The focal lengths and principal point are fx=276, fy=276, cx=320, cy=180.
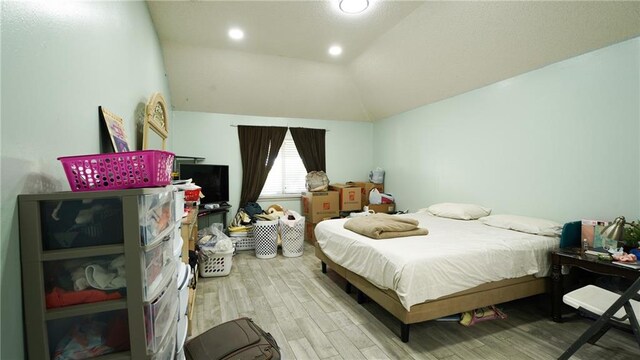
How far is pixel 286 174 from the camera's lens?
5.03 metres

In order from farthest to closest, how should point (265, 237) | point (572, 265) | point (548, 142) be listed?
point (265, 237) < point (548, 142) < point (572, 265)

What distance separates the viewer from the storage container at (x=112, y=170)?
0.93 meters

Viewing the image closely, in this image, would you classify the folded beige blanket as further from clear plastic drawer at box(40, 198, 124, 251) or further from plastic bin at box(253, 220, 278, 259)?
clear plastic drawer at box(40, 198, 124, 251)

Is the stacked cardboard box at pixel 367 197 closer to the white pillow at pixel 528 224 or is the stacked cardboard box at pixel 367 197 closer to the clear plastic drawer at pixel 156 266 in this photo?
the white pillow at pixel 528 224

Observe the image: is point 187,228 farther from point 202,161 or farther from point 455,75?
point 455,75

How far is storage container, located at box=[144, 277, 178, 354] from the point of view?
0.93m

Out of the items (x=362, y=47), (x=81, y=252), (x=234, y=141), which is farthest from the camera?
(x=234, y=141)

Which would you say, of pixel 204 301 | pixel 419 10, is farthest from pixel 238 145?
pixel 419 10

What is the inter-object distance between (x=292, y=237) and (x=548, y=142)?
317 centimetres

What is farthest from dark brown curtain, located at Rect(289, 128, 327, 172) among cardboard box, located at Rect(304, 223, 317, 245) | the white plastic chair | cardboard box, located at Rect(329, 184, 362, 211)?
the white plastic chair

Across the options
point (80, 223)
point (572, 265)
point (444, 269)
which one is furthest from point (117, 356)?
point (572, 265)

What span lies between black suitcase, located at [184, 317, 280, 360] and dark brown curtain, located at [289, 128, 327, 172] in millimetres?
3677

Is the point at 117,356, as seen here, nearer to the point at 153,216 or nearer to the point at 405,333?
the point at 153,216

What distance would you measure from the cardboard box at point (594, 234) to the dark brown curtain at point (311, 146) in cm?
363
